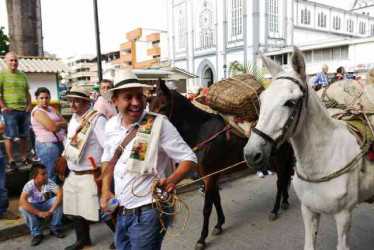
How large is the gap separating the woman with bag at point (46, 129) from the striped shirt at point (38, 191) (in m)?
0.28

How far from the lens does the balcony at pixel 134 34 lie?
62.8 m

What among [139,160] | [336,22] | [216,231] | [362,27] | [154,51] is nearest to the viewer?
[139,160]

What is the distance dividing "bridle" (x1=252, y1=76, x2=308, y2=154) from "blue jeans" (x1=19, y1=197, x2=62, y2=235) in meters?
3.17

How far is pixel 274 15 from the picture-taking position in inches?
1385

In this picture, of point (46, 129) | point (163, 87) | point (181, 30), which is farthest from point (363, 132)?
point (181, 30)

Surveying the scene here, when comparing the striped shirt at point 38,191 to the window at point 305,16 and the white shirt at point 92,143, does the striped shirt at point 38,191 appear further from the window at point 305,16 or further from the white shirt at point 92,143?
the window at point 305,16

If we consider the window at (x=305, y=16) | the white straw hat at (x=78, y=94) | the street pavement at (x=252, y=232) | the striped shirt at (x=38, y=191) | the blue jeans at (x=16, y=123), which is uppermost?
the window at (x=305, y=16)

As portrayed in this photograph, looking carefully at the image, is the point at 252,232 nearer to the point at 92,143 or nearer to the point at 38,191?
the point at 92,143

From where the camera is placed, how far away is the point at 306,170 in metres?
2.29

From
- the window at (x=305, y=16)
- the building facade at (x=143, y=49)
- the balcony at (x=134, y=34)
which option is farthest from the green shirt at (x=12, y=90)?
the balcony at (x=134, y=34)

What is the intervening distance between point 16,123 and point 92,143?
266cm

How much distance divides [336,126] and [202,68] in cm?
3957

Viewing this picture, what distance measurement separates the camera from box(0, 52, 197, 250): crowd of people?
1.89 m

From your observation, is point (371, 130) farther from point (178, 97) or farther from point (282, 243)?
point (178, 97)
